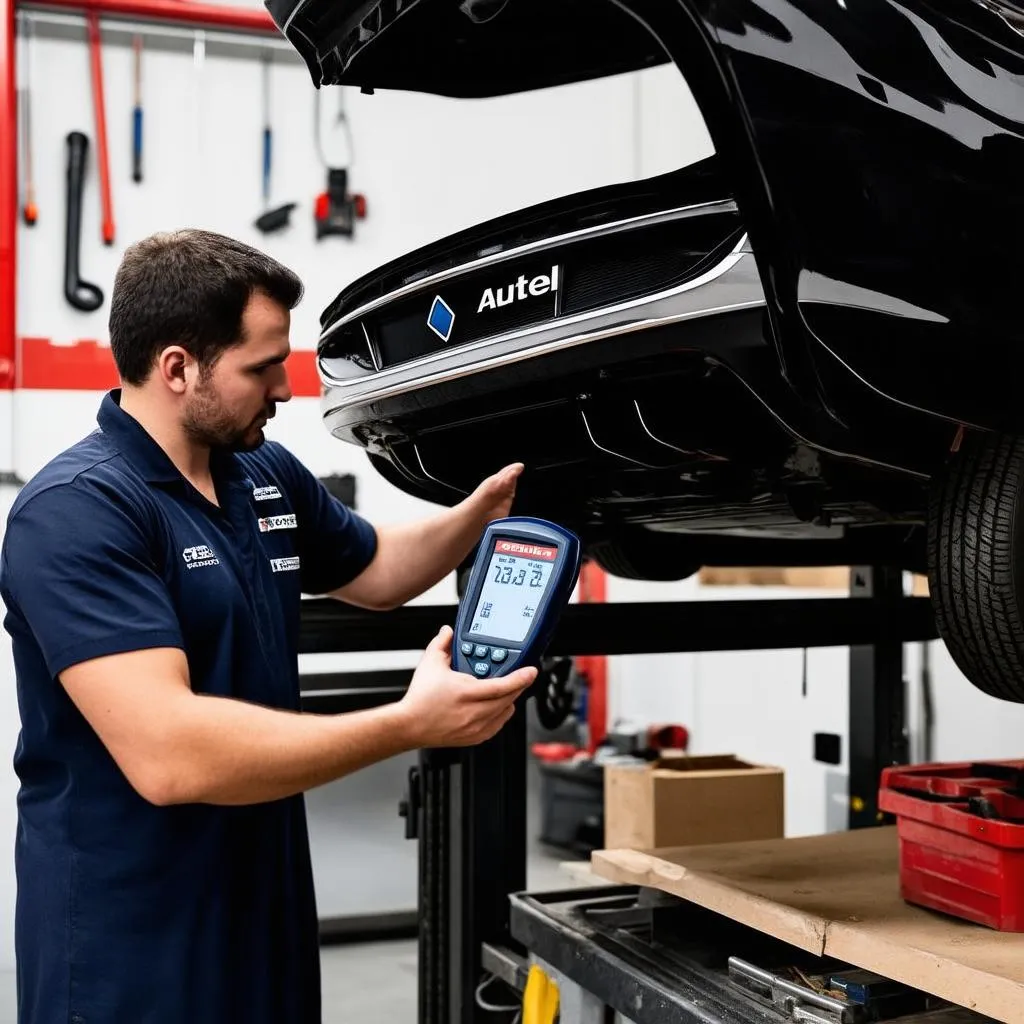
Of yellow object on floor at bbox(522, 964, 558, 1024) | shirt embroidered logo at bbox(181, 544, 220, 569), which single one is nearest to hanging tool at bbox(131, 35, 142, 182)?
shirt embroidered logo at bbox(181, 544, 220, 569)

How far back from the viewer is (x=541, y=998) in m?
1.85

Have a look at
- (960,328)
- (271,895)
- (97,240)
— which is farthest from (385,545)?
(97,240)

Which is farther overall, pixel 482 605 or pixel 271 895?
pixel 271 895

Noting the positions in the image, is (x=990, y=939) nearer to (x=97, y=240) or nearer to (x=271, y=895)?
(x=271, y=895)

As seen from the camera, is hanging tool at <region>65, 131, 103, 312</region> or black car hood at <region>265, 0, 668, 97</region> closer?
black car hood at <region>265, 0, 668, 97</region>

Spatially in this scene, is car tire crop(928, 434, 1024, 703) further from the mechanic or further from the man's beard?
the man's beard

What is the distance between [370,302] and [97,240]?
229 cm

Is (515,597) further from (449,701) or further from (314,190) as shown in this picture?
(314,190)

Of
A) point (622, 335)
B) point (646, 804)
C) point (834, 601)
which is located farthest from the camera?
point (646, 804)

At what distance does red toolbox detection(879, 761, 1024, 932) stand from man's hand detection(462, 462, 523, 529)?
679mm

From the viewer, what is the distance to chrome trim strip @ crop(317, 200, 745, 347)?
4.34ft

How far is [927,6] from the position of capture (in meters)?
1.32

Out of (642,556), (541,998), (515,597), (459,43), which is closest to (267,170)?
(642,556)

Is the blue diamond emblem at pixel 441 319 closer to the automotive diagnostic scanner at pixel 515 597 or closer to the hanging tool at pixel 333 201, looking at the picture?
the automotive diagnostic scanner at pixel 515 597
